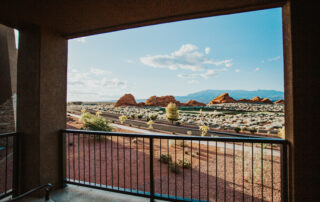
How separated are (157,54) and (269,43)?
14.6 ft

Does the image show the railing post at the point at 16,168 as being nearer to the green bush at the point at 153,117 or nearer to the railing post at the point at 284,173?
the railing post at the point at 284,173

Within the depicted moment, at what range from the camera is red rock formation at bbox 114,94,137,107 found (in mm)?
5416

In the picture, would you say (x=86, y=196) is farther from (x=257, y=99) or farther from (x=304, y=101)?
(x=257, y=99)

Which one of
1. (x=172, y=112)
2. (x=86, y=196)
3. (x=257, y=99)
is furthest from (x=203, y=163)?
(x=86, y=196)

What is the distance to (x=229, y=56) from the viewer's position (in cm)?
572

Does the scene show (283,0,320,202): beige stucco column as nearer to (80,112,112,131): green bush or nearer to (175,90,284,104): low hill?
(175,90,284,104): low hill

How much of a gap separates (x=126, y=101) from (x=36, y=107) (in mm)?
3361

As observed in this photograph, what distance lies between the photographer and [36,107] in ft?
7.27

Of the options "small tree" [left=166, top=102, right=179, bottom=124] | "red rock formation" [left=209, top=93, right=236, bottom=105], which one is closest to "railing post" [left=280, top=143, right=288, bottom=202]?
"red rock formation" [left=209, top=93, right=236, bottom=105]

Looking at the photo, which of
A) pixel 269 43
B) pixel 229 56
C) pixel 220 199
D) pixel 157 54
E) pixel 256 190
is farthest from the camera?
pixel 157 54

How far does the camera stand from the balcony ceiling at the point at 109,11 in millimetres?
1795

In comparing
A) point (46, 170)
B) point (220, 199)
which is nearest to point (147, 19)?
point (46, 170)

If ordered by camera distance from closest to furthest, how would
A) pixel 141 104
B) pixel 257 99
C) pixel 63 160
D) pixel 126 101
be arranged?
pixel 63 160
pixel 257 99
pixel 141 104
pixel 126 101

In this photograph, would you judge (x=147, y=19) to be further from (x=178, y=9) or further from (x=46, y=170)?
(x=46, y=170)
